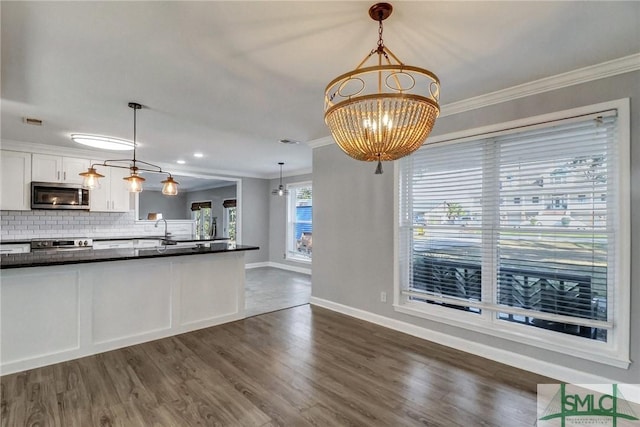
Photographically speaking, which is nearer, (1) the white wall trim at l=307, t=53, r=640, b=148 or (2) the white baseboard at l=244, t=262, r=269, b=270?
(1) the white wall trim at l=307, t=53, r=640, b=148

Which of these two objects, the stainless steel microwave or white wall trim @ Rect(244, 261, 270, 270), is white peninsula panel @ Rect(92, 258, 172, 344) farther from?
white wall trim @ Rect(244, 261, 270, 270)

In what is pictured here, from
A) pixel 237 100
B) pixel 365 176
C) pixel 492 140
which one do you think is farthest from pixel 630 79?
pixel 237 100

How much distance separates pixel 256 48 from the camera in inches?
82.0

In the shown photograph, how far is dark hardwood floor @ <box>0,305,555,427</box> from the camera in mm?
2012

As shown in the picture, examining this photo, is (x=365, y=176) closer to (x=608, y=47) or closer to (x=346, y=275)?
(x=346, y=275)

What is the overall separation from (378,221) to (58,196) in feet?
16.7

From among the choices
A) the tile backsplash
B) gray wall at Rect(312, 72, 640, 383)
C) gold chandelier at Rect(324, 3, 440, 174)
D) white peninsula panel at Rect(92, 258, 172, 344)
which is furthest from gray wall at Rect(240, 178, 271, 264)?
gold chandelier at Rect(324, 3, 440, 174)

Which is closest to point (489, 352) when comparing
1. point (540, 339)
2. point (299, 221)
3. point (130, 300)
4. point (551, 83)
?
point (540, 339)

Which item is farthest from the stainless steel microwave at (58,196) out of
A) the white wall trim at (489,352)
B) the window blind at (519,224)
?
the window blind at (519,224)

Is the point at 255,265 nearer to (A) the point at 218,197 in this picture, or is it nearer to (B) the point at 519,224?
(A) the point at 218,197

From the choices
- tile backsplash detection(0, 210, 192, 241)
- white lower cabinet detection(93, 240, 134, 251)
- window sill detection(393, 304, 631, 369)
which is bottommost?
window sill detection(393, 304, 631, 369)

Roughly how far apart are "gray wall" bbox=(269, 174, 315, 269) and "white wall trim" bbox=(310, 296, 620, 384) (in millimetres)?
3836

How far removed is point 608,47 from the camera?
2070 mm

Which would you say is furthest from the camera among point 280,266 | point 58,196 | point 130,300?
point 280,266
